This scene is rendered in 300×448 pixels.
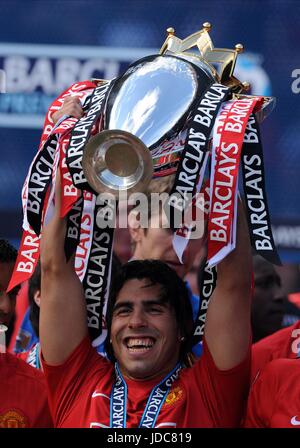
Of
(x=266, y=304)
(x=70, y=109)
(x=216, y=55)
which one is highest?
(x=216, y=55)

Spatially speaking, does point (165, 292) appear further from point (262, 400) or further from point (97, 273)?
point (262, 400)

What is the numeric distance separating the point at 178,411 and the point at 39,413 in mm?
432

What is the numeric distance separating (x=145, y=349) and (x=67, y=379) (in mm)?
222

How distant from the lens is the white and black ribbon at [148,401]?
280 cm

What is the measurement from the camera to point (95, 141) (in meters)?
2.63

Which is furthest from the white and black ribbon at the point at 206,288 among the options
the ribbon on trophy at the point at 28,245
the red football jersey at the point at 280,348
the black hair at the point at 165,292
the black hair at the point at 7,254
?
the black hair at the point at 7,254

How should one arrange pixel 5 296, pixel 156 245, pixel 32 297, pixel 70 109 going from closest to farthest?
pixel 70 109, pixel 5 296, pixel 156 245, pixel 32 297

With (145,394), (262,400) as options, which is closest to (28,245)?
(145,394)

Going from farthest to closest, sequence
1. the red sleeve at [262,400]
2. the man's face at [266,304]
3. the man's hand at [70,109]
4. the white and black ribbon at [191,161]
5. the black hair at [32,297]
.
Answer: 1. the man's face at [266,304]
2. the black hair at [32,297]
3. the man's hand at [70,109]
4. the red sleeve at [262,400]
5. the white and black ribbon at [191,161]

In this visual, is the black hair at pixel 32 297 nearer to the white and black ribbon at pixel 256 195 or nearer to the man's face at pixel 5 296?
the man's face at pixel 5 296

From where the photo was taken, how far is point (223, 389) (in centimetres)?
283

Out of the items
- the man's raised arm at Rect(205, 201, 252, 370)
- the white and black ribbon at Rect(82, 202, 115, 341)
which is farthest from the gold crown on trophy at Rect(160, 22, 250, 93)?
the white and black ribbon at Rect(82, 202, 115, 341)
